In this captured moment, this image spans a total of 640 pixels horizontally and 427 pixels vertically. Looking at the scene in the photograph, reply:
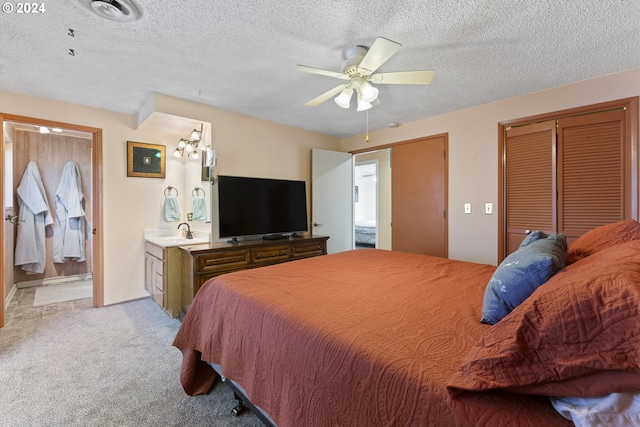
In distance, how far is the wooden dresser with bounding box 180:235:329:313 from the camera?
2771mm

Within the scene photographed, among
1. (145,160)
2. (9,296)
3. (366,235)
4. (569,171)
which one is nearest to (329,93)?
(569,171)

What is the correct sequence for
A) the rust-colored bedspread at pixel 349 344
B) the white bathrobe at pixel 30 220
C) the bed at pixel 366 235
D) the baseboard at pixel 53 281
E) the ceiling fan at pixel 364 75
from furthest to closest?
the bed at pixel 366 235 < the baseboard at pixel 53 281 < the white bathrobe at pixel 30 220 < the ceiling fan at pixel 364 75 < the rust-colored bedspread at pixel 349 344

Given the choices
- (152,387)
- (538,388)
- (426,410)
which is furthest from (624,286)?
(152,387)

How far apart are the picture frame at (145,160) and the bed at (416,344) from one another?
2.63m

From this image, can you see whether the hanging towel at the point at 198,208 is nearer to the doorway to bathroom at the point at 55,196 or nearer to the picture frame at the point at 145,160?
the picture frame at the point at 145,160

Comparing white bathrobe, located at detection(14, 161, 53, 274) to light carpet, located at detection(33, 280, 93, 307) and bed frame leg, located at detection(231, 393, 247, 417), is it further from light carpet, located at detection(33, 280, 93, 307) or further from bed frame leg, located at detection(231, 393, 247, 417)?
bed frame leg, located at detection(231, 393, 247, 417)

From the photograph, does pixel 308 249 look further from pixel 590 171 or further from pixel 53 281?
pixel 53 281

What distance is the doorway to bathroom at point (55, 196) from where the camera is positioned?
3.36m

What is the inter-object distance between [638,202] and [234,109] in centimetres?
409

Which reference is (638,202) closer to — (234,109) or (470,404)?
(470,404)

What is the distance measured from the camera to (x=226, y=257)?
9.74ft

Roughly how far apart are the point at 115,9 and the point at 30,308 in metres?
3.70

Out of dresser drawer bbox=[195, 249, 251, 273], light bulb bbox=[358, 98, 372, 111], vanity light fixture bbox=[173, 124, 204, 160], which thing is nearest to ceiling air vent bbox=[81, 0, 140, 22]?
light bulb bbox=[358, 98, 372, 111]

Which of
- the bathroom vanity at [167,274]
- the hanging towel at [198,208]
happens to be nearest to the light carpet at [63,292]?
the bathroom vanity at [167,274]
